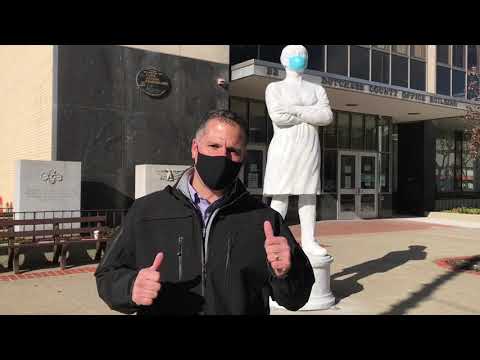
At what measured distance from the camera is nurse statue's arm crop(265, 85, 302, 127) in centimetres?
543

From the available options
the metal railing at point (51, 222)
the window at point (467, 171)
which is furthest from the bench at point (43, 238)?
the window at point (467, 171)

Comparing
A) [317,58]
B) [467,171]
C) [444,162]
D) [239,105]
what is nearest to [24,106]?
[239,105]

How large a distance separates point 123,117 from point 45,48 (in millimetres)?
2391

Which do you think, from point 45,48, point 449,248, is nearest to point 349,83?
point 449,248

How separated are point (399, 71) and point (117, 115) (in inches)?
438

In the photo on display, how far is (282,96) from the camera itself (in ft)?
18.0

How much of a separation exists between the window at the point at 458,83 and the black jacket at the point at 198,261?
61.8ft

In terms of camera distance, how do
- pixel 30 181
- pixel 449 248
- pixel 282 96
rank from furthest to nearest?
pixel 449 248
pixel 30 181
pixel 282 96

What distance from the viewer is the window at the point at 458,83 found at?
1859 cm

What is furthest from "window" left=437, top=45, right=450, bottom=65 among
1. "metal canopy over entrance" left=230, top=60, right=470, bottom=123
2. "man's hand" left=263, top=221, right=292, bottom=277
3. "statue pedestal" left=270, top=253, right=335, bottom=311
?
"man's hand" left=263, top=221, right=292, bottom=277

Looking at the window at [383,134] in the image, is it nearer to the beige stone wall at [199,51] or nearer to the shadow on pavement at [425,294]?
the beige stone wall at [199,51]
